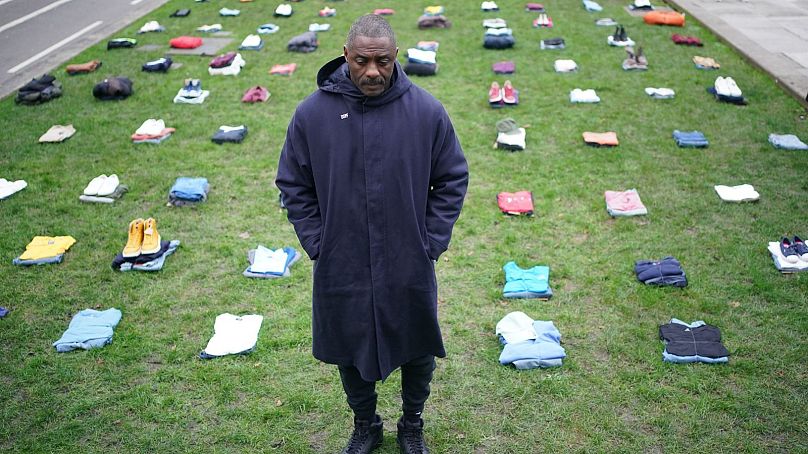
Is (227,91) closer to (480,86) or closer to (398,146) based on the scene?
(480,86)

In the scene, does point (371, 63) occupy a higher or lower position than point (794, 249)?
higher

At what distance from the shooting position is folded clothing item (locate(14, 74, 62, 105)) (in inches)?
413

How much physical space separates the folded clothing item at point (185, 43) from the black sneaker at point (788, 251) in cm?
1040

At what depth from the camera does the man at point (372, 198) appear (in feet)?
11.3

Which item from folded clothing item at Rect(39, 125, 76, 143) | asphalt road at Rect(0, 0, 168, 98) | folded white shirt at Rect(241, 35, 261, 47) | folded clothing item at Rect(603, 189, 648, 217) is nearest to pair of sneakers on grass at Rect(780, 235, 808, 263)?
folded clothing item at Rect(603, 189, 648, 217)

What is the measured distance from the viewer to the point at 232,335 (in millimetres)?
5539

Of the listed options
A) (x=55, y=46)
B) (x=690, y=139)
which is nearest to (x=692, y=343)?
(x=690, y=139)

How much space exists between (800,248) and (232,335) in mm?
5084

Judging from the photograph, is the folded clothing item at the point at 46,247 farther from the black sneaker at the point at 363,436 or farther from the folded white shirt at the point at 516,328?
the folded white shirt at the point at 516,328

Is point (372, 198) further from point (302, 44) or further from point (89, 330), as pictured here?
point (302, 44)

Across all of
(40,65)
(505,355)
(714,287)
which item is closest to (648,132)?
(714,287)

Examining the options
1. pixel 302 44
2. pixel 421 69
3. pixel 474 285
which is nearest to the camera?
pixel 474 285

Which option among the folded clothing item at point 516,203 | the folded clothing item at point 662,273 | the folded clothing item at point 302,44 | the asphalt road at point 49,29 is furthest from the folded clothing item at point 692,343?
the asphalt road at point 49,29

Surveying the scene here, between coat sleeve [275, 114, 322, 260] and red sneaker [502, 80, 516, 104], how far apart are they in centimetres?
669
